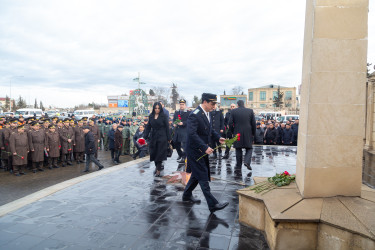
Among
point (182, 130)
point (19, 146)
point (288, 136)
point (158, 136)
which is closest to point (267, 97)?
point (288, 136)

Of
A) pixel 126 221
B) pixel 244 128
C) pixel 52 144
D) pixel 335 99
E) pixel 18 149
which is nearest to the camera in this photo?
pixel 335 99

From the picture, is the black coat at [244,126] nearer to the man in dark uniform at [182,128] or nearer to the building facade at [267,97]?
the man in dark uniform at [182,128]

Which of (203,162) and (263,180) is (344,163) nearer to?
(263,180)

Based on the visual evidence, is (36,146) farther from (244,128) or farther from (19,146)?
(244,128)

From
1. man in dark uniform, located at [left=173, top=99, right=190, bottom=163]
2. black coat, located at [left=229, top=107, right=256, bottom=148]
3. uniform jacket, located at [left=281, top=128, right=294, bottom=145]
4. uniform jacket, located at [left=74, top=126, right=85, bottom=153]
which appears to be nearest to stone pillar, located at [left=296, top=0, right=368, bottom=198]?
black coat, located at [left=229, top=107, right=256, bottom=148]

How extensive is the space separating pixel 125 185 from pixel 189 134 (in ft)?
8.06

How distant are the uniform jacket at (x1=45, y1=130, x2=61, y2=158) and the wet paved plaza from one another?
14.3 ft

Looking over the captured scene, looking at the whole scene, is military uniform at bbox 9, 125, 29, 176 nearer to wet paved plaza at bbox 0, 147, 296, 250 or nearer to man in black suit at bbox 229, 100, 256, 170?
wet paved plaza at bbox 0, 147, 296, 250

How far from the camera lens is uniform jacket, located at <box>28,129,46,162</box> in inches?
351

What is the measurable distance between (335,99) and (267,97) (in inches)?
2670

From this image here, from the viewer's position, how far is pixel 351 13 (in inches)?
126

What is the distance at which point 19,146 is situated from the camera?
855 centimetres

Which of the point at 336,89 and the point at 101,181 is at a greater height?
the point at 336,89

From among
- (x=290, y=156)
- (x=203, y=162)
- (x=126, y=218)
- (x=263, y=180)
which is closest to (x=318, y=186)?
(x=263, y=180)
